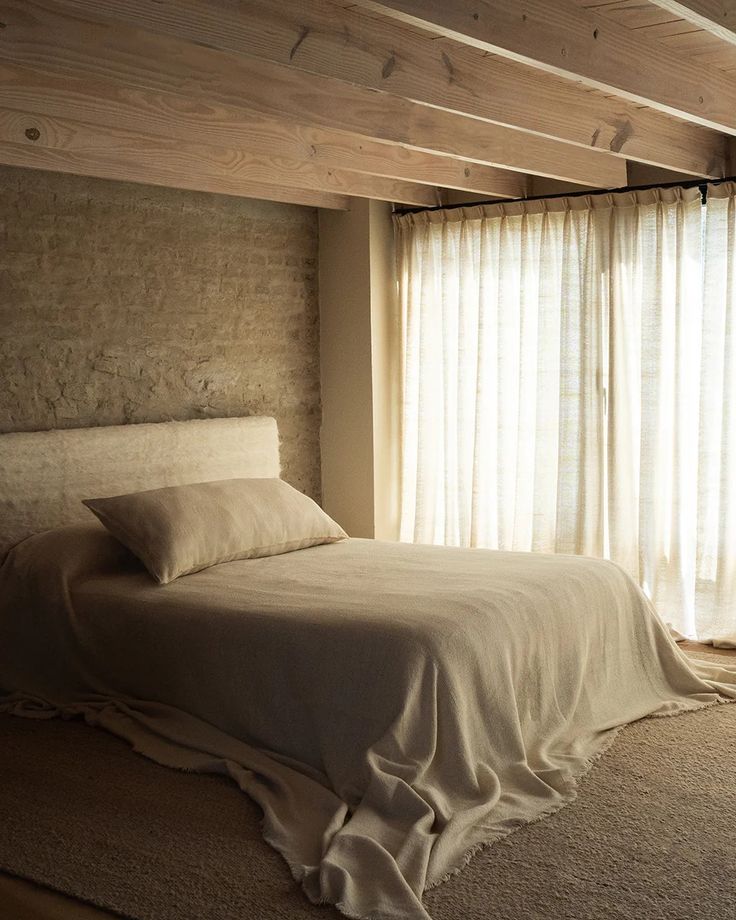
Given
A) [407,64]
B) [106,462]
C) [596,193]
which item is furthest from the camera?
[596,193]

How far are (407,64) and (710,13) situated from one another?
2.93 ft

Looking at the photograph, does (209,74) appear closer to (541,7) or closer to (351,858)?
(541,7)

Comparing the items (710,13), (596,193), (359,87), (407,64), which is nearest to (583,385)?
(596,193)

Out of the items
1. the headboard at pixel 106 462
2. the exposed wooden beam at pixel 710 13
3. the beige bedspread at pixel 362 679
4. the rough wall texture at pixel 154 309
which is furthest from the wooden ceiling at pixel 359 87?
the beige bedspread at pixel 362 679

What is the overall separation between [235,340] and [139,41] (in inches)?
94.8

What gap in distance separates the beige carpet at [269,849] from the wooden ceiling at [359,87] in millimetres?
2098

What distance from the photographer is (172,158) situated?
447 centimetres

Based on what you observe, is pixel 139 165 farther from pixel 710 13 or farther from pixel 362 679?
pixel 710 13

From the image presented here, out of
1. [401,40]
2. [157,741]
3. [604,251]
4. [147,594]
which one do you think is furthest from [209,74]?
[604,251]

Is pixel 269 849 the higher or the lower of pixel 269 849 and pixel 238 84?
the lower

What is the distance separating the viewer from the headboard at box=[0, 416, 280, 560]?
14.5 feet

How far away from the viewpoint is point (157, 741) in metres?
3.72

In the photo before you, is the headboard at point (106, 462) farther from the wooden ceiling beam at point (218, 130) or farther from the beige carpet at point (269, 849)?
the wooden ceiling beam at point (218, 130)

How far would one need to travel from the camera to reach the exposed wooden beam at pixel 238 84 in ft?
9.70
